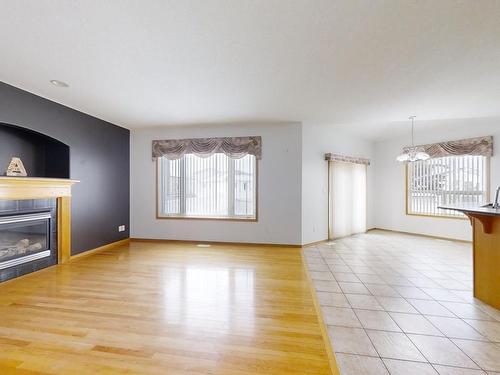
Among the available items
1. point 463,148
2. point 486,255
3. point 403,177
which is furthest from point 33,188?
point 463,148

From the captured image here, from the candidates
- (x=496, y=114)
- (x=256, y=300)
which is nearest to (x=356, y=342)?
(x=256, y=300)

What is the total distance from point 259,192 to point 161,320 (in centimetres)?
308

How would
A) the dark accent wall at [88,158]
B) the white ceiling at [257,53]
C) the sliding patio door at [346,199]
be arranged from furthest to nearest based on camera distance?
the sliding patio door at [346,199]
the dark accent wall at [88,158]
the white ceiling at [257,53]

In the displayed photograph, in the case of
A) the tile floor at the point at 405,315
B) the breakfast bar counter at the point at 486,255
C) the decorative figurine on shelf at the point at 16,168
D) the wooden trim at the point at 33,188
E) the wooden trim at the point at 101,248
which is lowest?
the tile floor at the point at 405,315

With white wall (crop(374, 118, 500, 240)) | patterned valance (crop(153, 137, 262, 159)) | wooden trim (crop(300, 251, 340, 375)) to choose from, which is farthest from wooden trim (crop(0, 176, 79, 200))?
white wall (crop(374, 118, 500, 240))

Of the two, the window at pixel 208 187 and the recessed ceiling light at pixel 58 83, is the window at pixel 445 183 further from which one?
the recessed ceiling light at pixel 58 83

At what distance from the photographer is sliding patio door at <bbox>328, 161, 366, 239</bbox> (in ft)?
17.6

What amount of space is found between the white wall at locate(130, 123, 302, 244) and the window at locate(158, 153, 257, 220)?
7.0 inches

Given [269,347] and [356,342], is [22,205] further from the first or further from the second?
[356,342]

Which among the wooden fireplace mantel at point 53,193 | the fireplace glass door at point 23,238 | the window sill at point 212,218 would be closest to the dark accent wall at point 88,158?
the wooden fireplace mantel at point 53,193

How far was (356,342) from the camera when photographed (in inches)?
74.4

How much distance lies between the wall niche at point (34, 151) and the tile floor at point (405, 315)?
427 centimetres

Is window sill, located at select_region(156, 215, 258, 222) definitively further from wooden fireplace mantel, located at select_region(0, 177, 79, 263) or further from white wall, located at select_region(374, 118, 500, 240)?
white wall, located at select_region(374, 118, 500, 240)

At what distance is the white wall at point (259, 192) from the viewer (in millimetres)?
4785
